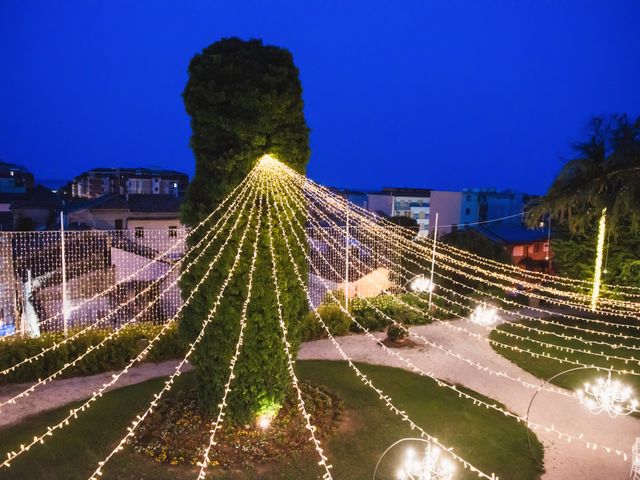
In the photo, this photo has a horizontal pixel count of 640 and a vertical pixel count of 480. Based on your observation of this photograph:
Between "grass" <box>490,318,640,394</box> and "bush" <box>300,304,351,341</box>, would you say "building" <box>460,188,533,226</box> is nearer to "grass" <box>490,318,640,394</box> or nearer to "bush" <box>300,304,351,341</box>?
"grass" <box>490,318,640,394</box>

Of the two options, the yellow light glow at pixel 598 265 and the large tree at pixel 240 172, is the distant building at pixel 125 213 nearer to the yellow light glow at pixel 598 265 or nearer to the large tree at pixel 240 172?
the large tree at pixel 240 172

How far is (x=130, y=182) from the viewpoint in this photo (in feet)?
137

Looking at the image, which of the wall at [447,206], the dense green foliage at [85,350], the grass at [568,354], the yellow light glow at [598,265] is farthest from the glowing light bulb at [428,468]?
the wall at [447,206]

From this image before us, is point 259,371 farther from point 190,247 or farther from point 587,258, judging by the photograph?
point 587,258

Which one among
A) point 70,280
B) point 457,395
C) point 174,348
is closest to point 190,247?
point 174,348

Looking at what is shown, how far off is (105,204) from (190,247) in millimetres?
17848

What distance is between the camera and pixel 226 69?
6422 millimetres

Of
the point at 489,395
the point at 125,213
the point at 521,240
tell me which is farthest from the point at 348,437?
the point at 521,240

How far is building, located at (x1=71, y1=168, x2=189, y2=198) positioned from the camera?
137 feet

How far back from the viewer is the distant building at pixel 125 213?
74.1 feet

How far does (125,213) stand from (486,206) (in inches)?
960

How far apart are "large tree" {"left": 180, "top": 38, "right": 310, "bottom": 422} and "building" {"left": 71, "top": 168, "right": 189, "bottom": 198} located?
114 feet

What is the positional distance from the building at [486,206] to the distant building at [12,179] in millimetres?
30852

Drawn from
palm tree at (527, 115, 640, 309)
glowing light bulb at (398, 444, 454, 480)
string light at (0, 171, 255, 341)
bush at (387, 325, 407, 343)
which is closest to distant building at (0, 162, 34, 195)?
string light at (0, 171, 255, 341)
